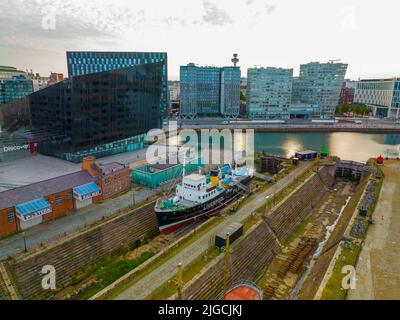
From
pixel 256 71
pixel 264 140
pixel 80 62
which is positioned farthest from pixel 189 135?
pixel 256 71

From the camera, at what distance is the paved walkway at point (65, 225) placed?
84.4ft

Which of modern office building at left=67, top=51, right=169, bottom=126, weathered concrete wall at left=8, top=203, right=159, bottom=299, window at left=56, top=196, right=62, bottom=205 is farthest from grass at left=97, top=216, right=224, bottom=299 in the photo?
modern office building at left=67, top=51, right=169, bottom=126

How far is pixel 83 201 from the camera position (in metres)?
33.8

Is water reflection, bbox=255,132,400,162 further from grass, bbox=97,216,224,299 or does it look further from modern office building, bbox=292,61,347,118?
grass, bbox=97,216,224,299

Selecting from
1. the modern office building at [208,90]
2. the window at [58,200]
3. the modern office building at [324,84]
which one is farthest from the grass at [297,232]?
the modern office building at [324,84]

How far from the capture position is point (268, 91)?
127062mm

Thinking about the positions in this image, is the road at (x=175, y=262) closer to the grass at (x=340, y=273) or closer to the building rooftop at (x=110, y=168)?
the grass at (x=340, y=273)

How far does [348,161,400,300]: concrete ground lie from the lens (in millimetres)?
20641

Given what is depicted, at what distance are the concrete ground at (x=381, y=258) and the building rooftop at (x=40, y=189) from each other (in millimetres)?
29699

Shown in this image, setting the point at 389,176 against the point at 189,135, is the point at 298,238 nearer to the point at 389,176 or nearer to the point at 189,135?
the point at 389,176

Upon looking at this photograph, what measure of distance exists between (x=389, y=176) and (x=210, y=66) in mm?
95491

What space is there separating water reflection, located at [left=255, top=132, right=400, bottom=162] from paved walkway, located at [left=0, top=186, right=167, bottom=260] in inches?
1904

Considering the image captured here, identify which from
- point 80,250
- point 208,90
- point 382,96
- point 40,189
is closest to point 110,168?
point 40,189

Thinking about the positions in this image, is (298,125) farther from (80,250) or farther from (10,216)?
(10,216)
